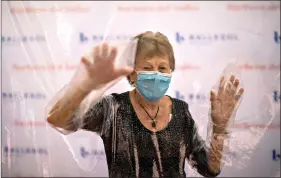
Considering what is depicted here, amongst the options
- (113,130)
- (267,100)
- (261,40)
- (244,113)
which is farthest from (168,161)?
(261,40)

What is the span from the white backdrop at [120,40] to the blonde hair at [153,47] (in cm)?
17

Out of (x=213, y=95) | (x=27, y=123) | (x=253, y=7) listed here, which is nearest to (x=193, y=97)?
(x=213, y=95)

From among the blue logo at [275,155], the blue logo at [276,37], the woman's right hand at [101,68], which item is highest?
the blue logo at [276,37]

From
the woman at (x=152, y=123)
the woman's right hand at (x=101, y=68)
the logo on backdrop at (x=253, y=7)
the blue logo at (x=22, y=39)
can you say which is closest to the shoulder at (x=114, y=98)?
the woman at (x=152, y=123)

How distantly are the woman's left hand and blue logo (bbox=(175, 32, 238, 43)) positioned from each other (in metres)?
0.21

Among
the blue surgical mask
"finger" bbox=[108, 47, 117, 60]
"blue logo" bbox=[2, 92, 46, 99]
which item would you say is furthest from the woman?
"blue logo" bbox=[2, 92, 46, 99]

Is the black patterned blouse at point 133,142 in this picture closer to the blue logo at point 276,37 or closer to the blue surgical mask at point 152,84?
the blue surgical mask at point 152,84

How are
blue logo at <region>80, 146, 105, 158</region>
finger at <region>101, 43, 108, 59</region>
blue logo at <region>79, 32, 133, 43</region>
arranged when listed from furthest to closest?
1. blue logo at <region>79, 32, 133, 43</region>
2. blue logo at <region>80, 146, 105, 158</region>
3. finger at <region>101, 43, 108, 59</region>

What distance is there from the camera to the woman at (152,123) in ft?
2.03

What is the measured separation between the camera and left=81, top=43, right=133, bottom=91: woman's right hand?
49 cm

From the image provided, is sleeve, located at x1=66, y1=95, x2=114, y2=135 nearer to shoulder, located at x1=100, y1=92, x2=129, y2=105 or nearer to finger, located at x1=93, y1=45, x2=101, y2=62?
shoulder, located at x1=100, y1=92, x2=129, y2=105

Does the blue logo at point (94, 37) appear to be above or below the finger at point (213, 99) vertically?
above

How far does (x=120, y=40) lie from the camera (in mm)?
797

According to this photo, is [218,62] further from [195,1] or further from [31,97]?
[31,97]
